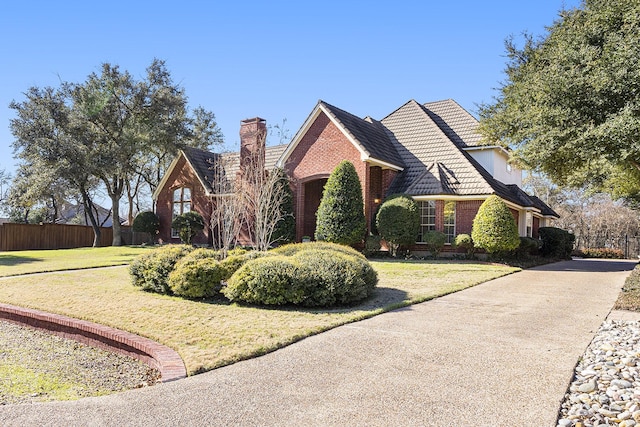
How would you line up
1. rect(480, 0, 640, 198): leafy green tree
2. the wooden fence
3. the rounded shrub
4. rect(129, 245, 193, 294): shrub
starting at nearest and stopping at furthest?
the rounded shrub
rect(129, 245, 193, 294): shrub
rect(480, 0, 640, 198): leafy green tree
the wooden fence

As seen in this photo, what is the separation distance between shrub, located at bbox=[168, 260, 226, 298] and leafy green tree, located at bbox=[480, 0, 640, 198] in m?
10.1

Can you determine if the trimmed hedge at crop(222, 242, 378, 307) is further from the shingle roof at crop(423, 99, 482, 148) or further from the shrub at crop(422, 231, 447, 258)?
the shingle roof at crop(423, 99, 482, 148)

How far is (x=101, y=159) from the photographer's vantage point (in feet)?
84.9

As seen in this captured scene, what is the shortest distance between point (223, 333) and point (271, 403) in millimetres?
2655

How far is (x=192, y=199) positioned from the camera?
2694 cm

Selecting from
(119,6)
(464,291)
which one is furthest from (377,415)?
(119,6)

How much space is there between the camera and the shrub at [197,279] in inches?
368

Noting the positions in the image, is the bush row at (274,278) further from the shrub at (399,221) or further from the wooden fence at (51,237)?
the wooden fence at (51,237)

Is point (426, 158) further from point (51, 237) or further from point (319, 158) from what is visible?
point (51, 237)

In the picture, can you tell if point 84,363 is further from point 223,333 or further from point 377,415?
point 377,415

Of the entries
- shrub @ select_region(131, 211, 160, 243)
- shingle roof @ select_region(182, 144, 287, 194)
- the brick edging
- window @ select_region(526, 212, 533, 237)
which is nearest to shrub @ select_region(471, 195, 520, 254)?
window @ select_region(526, 212, 533, 237)

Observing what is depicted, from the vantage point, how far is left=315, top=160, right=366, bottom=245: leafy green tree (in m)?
18.8

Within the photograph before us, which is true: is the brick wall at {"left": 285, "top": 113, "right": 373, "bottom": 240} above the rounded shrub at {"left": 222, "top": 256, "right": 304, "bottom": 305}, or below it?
above

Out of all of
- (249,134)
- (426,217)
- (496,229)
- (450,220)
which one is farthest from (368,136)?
(496,229)
